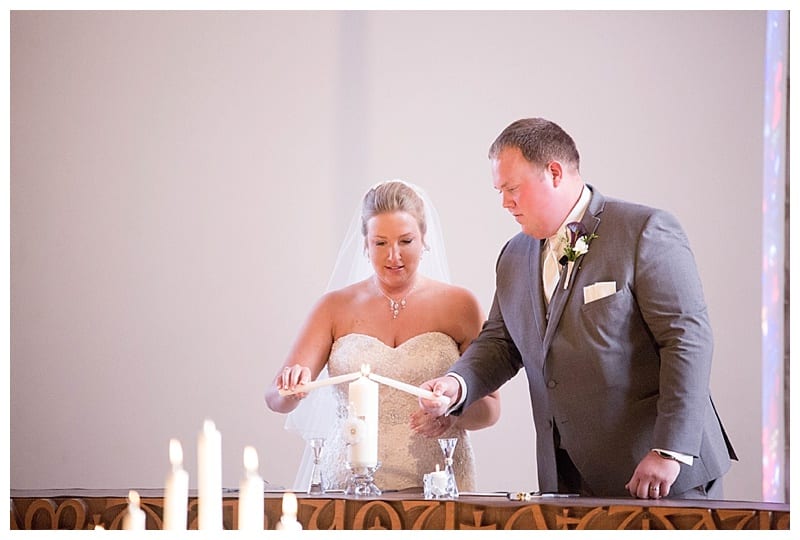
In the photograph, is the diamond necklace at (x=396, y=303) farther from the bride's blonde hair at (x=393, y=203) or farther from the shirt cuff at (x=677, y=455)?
the shirt cuff at (x=677, y=455)

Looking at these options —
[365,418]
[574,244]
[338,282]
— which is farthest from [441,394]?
[338,282]

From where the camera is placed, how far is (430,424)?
388 centimetres

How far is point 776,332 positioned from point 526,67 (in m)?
1.76

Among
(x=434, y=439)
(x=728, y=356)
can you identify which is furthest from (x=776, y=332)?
(x=434, y=439)

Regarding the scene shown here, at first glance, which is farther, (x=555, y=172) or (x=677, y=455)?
(x=555, y=172)

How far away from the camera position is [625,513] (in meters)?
2.71

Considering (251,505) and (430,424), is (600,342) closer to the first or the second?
(430,424)

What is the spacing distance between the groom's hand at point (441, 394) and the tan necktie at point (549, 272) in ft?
1.43

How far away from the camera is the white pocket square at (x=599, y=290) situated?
11.2ft

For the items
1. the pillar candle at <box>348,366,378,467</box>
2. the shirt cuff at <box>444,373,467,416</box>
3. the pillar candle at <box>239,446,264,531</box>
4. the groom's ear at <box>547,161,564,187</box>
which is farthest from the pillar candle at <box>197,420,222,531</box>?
the groom's ear at <box>547,161,564,187</box>

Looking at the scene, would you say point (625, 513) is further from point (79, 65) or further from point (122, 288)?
point (79, 65)

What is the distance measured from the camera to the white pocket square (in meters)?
3.40

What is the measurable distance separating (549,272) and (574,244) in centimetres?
17

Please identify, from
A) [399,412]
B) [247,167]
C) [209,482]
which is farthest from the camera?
[247,167]
